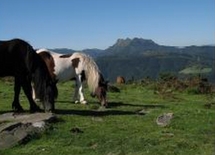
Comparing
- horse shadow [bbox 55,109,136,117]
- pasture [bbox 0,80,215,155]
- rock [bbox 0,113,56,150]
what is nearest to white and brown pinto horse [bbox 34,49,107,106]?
pasture [bbox 0,80,215,155]

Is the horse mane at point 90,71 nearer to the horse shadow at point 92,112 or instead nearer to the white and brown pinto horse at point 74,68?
the white and brown pinto horse at point 74,68

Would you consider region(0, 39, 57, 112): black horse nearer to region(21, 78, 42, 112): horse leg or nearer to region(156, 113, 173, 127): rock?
region(21, 78, 42, 112): horse leg

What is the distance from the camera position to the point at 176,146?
36.6ft

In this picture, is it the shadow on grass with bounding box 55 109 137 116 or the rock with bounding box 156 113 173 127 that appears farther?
the shadow on grass with bounding box 55 109 137 116

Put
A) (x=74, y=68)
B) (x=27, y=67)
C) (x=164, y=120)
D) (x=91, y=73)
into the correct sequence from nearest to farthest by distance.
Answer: (x=164, y=120), (x=27, y=67), (x=91, y=73), (x=74, y=68)

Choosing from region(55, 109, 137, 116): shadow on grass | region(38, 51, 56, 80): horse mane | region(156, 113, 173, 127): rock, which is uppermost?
region(38, 51, 56, 80): horse mane

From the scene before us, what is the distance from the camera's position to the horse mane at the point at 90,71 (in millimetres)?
19484

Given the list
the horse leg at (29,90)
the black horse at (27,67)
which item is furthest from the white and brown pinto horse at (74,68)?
the black horse at (27,67)

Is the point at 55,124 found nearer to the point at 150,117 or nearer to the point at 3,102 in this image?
the point at 150,117

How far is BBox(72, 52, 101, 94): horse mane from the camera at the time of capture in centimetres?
1948

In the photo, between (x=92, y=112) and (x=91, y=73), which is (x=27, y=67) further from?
(x=91, y=73)

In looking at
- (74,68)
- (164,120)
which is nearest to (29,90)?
(74,68)

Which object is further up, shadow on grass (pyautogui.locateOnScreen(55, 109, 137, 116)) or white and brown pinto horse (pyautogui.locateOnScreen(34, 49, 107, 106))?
white and brown pinto horse (pyautogui.locateOnScreen(34, 49, 107, 106))

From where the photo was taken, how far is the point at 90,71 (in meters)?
19.8
